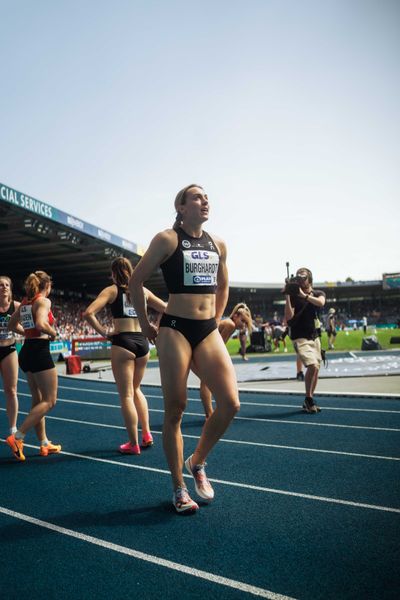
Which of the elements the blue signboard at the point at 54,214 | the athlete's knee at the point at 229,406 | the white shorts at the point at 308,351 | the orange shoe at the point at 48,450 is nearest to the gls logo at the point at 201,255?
the athlete's knee at the point at 229,406

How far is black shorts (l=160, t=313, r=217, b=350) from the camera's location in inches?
123

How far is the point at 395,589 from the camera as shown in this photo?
212cm

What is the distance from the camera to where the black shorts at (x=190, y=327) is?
312 cm

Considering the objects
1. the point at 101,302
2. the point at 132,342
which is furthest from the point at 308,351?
the point at 101,302

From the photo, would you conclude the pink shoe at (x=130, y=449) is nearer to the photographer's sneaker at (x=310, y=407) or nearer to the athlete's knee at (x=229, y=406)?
the athlete's knee at (x=229, y=406)

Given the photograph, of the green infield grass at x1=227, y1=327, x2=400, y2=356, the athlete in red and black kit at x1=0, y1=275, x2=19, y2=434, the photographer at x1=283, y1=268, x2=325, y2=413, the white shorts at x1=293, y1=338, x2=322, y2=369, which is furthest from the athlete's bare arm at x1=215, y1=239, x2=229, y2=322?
the green infield grass at x1=227, y1=327, x2=400, y2=356

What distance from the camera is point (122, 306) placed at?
486 cm

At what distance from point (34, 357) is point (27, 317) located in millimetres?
464

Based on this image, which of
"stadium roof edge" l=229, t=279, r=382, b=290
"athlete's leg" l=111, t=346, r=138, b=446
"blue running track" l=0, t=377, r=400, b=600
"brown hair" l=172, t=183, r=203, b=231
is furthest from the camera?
"stadium roof edge" l=229, t=279, r=382, b=290

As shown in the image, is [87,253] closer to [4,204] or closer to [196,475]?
[4,204]

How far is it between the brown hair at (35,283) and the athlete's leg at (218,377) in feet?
8.28

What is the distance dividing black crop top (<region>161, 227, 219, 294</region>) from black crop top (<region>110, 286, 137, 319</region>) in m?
1.79

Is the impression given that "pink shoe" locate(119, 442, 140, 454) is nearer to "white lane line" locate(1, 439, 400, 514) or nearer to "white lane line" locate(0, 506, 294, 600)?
"white lane line" locate(1, 439, 400, 514)

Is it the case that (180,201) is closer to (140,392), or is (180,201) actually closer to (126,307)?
(126,307)
